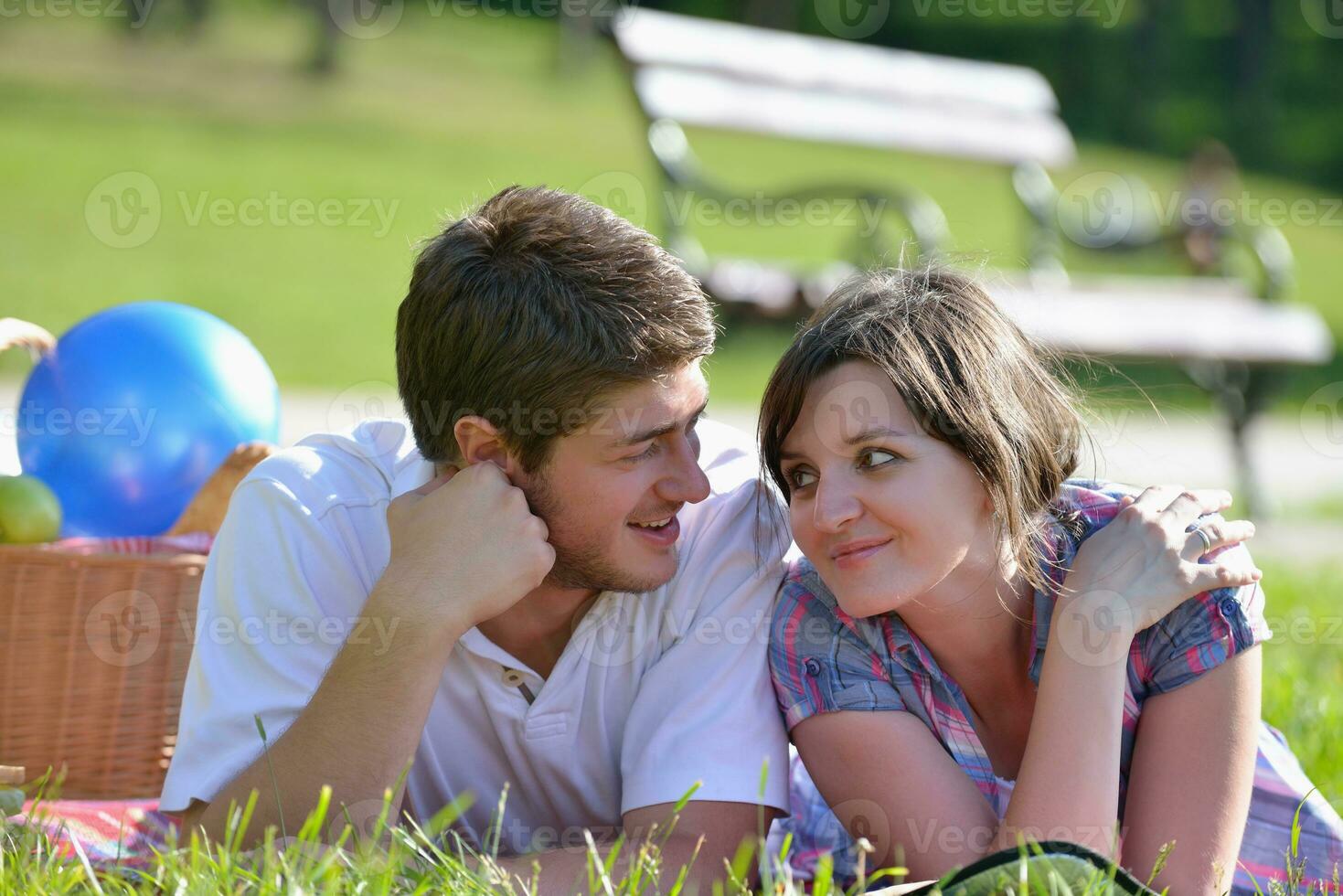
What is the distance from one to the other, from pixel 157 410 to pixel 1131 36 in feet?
82.7

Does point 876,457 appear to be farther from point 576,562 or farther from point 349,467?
point 349,467

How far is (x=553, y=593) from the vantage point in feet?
8.65

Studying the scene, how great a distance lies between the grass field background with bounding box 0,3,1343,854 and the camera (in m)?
12.1

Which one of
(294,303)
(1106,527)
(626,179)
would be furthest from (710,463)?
(626,179)

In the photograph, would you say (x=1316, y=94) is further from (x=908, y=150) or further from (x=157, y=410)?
(x=157, y=410)
